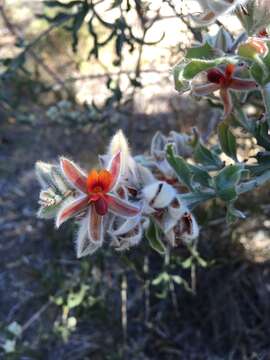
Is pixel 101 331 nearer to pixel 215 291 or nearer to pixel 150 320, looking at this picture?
pixel 150 320

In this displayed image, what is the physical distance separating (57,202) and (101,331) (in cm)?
122

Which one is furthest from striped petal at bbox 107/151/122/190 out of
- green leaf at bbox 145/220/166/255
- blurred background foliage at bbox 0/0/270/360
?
blurred background foliage at bbox 0/0/270/360

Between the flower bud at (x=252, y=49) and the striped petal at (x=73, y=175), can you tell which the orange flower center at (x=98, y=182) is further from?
the flower bud at (x=252, y=49)

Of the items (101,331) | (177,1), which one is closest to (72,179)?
(177,1)

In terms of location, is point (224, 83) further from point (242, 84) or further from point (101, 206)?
point (101, 206)

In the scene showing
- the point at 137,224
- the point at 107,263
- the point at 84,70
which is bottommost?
the point at 107,263

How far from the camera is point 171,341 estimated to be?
2018 millimetres

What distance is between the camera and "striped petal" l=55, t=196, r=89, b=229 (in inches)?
32.1

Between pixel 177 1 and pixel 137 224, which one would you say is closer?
pixel 137 224

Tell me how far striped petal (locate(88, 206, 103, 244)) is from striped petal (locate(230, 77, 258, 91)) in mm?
284

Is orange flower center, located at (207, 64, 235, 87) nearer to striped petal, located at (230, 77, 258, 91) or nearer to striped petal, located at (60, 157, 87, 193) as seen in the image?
striped petal, located at (230, 77, 258, 91)

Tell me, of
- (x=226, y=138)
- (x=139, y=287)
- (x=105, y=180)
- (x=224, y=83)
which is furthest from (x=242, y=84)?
(x=139, y=287)

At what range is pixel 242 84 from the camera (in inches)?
36.8

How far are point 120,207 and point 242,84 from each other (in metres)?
0.27
